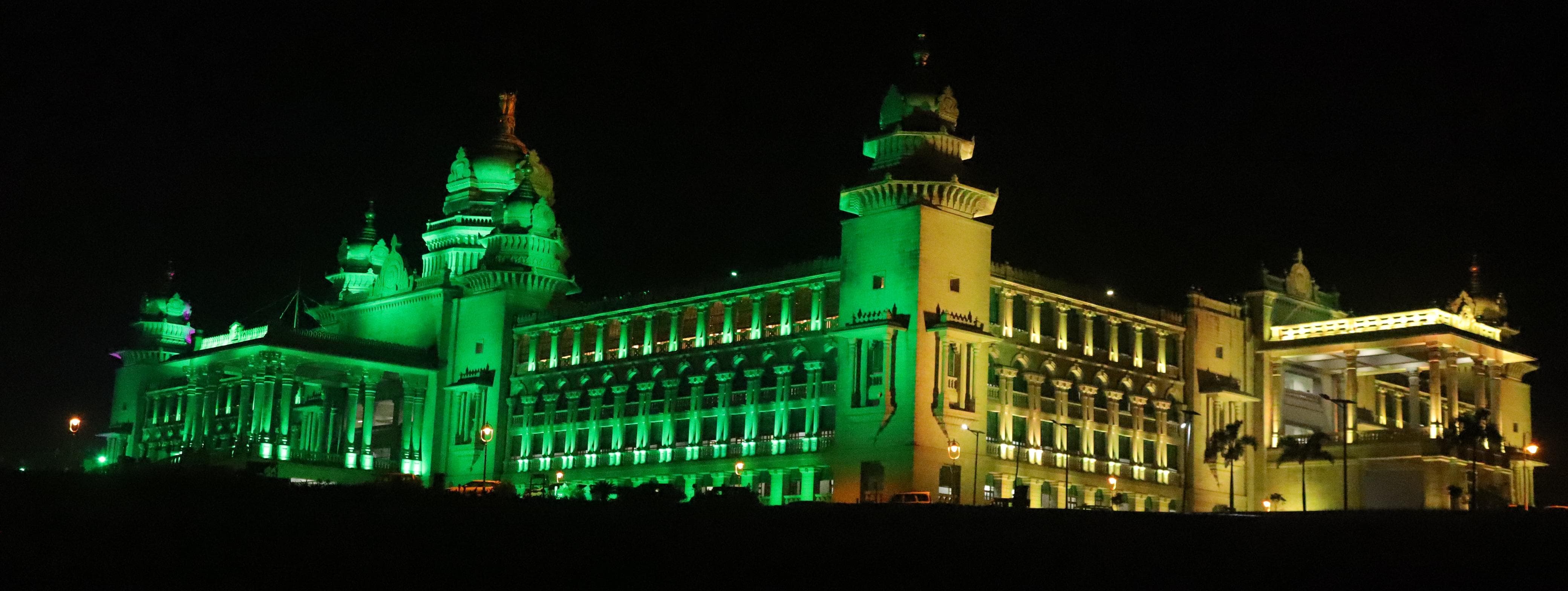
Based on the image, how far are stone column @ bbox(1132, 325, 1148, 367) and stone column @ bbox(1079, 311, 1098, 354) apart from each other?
2.75 metres

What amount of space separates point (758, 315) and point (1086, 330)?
1572 cm

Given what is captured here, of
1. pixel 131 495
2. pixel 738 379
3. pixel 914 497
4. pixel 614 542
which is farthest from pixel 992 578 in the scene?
pixel 738 379

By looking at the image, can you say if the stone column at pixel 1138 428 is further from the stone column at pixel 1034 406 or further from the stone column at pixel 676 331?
the stone column at pixel 676 331

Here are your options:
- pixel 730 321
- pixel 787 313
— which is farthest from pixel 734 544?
pixel 730 321

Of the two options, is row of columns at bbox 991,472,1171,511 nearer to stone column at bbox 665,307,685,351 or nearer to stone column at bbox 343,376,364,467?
stone column at bbox 665,307,685,351

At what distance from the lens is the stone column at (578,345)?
116 meters

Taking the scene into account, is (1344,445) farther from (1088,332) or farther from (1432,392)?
(1088,332)

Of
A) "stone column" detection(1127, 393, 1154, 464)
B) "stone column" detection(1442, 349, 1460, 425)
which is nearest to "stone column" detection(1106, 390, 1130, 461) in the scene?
"stone column" detection(1127, 393, 1154, 464)

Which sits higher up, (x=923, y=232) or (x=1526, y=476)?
(x=923, y=232)

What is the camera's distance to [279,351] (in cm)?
11425

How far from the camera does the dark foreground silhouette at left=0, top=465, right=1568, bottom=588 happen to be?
6059cm

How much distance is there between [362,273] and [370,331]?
22.0 feet

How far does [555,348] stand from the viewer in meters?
117

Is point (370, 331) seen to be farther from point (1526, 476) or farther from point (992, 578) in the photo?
point (992, 578)
